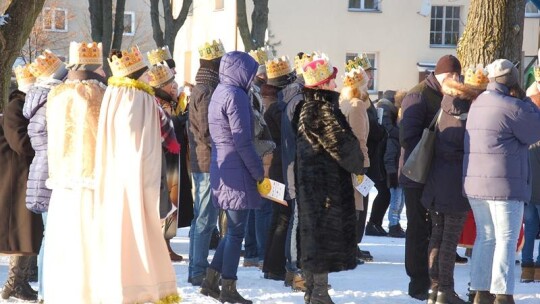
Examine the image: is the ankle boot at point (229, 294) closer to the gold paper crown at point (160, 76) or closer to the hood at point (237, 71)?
the hood at point (237, 71)

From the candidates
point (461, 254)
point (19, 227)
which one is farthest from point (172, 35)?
point (19, 227)

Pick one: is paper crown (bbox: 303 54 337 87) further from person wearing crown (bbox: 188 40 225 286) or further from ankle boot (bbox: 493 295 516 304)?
ankle boot (bbox: 493 295 516 304)

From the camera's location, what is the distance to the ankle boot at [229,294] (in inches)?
320

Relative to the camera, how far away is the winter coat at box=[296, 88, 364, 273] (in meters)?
7.57

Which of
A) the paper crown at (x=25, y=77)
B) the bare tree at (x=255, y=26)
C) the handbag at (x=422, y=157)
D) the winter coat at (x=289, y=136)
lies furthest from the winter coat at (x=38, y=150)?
the bare tree at (x=255, y=26)

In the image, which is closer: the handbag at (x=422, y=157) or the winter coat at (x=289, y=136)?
the handbag at (x=422, y=157)

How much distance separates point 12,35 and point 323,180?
212 inches

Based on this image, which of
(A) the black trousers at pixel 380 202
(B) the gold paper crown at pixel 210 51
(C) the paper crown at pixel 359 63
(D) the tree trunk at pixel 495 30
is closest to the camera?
(B) the gold paper crown at pixel 210 51

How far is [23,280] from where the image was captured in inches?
329

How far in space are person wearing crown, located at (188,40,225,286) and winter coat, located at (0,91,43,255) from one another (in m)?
1.38

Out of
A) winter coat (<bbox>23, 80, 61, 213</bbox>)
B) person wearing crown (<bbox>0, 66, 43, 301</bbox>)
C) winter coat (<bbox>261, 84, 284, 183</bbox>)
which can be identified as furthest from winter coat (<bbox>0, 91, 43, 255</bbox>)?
winter coat (<bbox>261, 84, 284, 183</bbox>)

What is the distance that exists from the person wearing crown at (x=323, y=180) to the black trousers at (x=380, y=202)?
514cm

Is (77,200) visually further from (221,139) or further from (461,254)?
(461,254)

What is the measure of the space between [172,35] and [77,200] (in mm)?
19419
